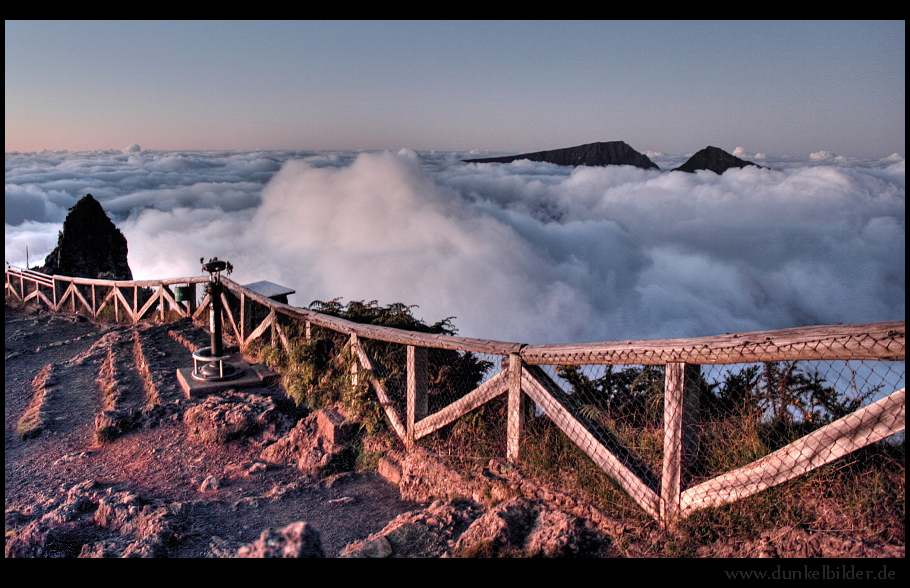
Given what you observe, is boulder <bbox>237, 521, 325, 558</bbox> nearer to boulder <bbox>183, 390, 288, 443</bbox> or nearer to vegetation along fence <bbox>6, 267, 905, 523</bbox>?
vegetation along fence <bbox>6, 267, 905, 523</bbox>

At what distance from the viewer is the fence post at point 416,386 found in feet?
17.9

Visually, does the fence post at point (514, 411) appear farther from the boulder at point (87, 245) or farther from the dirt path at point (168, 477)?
the boulder at point (87, 245)

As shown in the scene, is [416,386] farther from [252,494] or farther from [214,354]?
[214,354]

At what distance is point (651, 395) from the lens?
4.88 metres

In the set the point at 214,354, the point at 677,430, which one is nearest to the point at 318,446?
the point at 214,354

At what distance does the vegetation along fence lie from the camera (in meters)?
3.12

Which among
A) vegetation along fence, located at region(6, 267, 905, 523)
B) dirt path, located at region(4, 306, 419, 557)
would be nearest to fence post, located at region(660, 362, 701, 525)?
vegetation along fence, located at region(6, 267, 905, 523)

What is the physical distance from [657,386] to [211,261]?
→ 20.7ft

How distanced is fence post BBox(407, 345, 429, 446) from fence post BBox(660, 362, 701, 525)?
2.44 meters

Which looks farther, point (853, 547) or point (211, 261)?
point (211, 261)

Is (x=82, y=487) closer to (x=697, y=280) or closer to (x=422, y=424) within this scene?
(x=422, y=424)

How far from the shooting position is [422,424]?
544 centimetres
